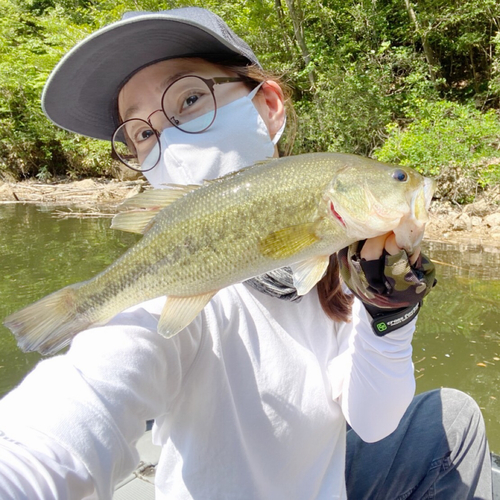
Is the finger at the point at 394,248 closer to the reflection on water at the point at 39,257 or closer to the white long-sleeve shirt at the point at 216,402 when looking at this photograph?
the white long-sleeve shirt at the point at 216,402

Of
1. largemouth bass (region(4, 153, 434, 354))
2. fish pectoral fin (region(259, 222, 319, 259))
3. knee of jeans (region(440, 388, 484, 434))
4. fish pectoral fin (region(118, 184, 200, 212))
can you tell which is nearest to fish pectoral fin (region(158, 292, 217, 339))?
largemouth bass (region(4, 153, 434, 354))

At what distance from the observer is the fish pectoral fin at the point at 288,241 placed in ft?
4.26

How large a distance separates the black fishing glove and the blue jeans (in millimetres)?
972

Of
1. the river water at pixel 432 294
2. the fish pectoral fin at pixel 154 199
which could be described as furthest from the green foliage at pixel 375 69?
the fish pectoral fin at pixel 154 199

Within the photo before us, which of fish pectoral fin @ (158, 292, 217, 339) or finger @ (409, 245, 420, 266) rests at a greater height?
fish pectoral fin @ (158, 292, 217, 339)

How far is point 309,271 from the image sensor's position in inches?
52.8

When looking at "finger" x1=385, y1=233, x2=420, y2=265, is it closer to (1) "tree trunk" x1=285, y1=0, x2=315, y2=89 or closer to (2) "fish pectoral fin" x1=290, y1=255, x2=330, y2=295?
(2) "fish pectoral fin" x1=290, y1=255, x2=330, y2=295

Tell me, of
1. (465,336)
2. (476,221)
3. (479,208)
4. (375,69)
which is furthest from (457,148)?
(465,336)

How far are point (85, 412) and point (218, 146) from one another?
108 cm

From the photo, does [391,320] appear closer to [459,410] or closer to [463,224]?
[459,410]

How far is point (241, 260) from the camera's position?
1331 millimetres

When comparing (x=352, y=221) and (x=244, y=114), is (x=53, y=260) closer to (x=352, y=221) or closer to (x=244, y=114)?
(x=244, y=114)

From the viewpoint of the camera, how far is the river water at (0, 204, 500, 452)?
13.8 ft

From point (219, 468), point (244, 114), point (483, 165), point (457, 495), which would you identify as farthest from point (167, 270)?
point (483, 165)
